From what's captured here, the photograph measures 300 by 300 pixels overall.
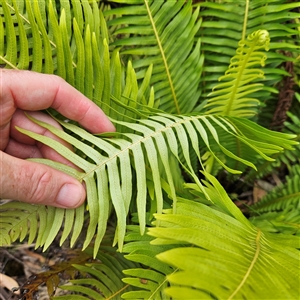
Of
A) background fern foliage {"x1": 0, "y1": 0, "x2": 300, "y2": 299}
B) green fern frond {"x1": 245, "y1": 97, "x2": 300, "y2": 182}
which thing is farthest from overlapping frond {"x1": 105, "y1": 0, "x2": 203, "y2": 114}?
green fern frond {"x1": 245, "y1": 97, "x2": 300, "y2": 182}

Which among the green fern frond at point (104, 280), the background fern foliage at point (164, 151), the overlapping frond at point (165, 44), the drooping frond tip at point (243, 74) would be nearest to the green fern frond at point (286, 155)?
the background fern foliage at point (164, 151)

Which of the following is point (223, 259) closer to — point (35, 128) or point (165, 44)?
point (35, 128)

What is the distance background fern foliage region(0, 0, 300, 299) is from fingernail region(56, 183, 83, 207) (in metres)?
0.04

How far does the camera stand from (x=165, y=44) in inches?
54.4

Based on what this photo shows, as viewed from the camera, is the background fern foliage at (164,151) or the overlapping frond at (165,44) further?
the overlapping frond at (165,44)

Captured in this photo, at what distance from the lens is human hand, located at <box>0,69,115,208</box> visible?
904mm

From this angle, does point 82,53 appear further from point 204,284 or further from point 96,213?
point 204,284

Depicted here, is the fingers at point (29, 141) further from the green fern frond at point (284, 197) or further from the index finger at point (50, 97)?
the green fern frond at point (284, 197)

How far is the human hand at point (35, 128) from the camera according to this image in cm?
90

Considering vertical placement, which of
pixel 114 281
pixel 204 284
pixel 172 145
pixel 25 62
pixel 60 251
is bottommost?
pixel 60 251

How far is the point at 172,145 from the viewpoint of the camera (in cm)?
100

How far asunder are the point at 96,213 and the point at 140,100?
483 millimetres

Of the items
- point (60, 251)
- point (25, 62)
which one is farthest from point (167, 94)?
point (60, 251)

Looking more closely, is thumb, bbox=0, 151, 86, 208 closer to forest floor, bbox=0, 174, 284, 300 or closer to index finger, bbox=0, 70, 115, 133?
index finger, bbox=0, 70, 115, 133
